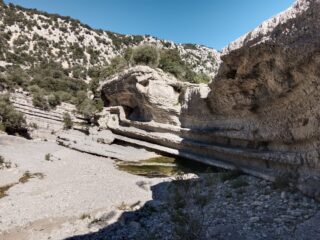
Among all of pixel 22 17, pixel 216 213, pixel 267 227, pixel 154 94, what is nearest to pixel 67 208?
pixel 216 213

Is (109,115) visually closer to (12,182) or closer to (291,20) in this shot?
(12,182)

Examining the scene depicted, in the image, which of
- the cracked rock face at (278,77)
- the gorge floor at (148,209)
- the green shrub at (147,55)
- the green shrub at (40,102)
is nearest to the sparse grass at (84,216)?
the gorge floor at (148,209)

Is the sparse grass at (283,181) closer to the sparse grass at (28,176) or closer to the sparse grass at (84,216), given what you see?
the sparse grass at (84,216)

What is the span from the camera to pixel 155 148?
23.5m

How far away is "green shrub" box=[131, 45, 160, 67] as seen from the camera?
2988 cm

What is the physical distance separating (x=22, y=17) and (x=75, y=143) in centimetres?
5595

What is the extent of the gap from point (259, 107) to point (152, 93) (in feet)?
36.0

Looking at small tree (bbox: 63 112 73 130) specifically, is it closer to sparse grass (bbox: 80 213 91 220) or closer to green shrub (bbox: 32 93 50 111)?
green shrub (bbox: 32 93 50 111)

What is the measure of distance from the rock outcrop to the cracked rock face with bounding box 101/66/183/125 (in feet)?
0.25

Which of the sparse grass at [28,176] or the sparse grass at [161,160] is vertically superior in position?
the sparse grass at [161,160]

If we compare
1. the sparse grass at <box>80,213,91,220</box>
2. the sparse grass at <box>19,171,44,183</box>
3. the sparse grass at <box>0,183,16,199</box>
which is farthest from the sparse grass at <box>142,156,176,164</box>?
the sparse grass at <box>80,213,91,220</box>

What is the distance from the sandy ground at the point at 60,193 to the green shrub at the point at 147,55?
11.9 meters

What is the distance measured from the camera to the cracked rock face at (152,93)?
23.6 metres

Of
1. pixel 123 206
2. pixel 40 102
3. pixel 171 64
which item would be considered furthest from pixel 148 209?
pixel 40 102
